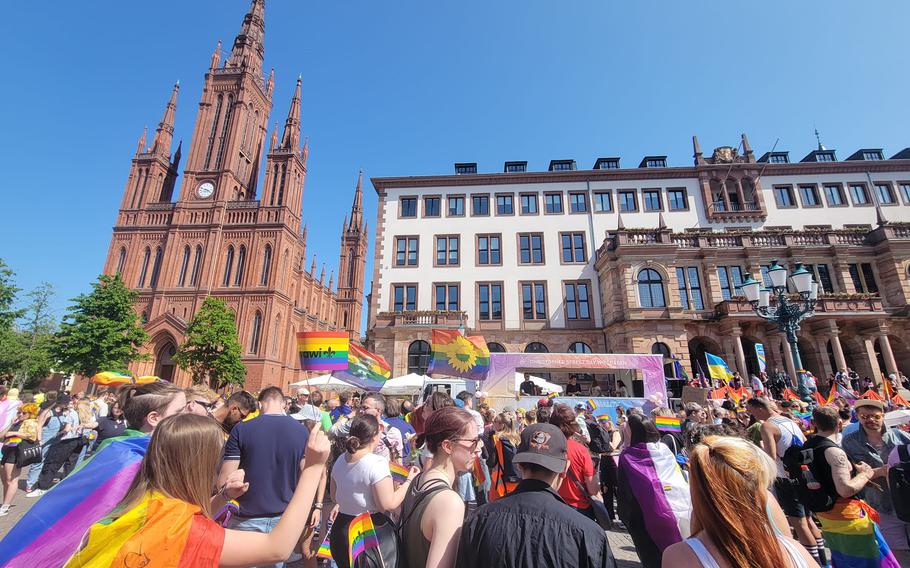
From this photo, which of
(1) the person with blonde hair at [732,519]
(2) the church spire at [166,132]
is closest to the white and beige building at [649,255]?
(1) the person with blonde hair at [732,519]

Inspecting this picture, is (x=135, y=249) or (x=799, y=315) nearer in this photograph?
(x=799, y=315)

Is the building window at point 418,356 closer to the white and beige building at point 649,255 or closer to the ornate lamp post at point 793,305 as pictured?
the white and beige building at point 649,255

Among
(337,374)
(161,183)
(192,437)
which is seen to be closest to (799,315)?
(192,437)

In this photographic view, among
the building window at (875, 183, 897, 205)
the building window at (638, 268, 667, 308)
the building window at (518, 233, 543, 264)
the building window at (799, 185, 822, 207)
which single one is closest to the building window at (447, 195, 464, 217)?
the building window at (518, 233, 543, 264)

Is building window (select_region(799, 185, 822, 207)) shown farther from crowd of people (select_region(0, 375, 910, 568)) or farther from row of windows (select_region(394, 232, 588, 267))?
crowd of people (select_region(0, 375, 910, 568))

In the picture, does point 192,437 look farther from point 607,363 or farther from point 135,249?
point 135,249

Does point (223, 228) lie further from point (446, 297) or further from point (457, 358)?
point (457, 358)

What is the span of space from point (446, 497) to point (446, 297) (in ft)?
91.5

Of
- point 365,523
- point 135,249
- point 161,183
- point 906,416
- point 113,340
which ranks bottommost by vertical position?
point 365,523

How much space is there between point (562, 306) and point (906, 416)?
23.2 meters

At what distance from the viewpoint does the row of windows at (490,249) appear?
101 ft

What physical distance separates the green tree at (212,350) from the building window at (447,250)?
21.8 metres

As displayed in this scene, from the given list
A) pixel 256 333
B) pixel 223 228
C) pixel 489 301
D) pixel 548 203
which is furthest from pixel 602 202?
pixel 223 228

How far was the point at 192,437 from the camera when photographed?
1.98 m
